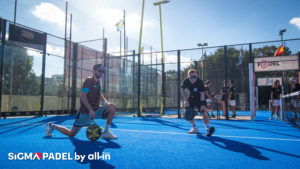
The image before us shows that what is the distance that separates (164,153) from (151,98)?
11702 mm

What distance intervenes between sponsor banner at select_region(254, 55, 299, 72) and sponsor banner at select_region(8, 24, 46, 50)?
1157 centimetres

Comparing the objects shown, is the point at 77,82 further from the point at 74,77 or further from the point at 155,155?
the point at 155,155

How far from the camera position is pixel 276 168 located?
255cm

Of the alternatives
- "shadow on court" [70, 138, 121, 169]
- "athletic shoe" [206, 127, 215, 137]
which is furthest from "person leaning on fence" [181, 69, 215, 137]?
"shadow on court" [70, 138, 121, 169]

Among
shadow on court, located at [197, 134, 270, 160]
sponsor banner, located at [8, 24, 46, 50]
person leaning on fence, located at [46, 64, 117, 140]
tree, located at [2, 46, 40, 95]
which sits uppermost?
sponsor banner, located at [8, 24, 46, 50]

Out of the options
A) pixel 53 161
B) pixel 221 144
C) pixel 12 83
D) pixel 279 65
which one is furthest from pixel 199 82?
pixel 12 83

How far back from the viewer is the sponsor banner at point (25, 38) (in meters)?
9.64

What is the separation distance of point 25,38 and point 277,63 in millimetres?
12829

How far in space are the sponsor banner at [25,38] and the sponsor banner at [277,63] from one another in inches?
456

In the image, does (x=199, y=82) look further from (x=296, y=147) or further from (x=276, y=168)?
(x=276, y=168)

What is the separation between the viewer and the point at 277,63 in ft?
31.1

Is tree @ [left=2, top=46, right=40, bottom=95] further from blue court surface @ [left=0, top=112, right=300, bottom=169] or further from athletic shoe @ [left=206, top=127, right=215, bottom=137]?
athletic shoe @ [left=206, top=127, right=215, bottom=137]

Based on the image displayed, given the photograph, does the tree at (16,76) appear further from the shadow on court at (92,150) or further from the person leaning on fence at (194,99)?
the person leaning on fence at (194,99)

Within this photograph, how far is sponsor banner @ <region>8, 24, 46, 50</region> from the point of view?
964 cm
